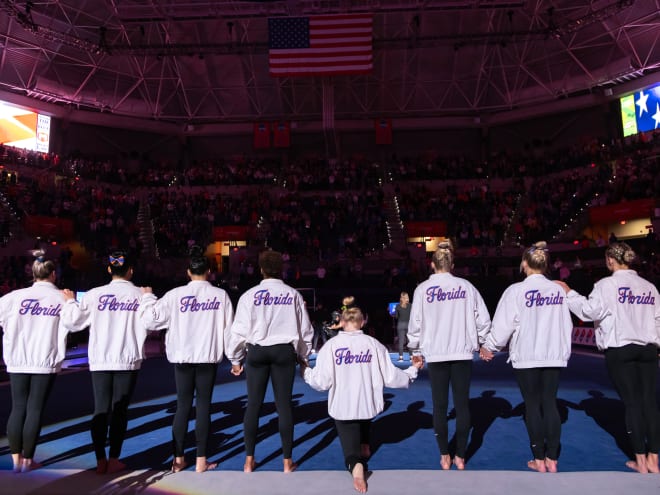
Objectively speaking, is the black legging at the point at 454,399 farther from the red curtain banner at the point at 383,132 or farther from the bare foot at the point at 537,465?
the red curtain banner at the point at 383,132

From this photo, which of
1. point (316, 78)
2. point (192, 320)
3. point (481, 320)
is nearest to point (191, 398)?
point (192, 320)

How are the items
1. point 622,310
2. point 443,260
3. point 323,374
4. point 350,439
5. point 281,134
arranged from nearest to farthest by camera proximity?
1. point 350,439
2. point 323,374
3. point 622,310
4. point 443,260
5. point 281,134

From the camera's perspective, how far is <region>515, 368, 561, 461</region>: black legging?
4.78 meters

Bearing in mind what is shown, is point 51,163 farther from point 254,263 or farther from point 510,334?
point 510,334

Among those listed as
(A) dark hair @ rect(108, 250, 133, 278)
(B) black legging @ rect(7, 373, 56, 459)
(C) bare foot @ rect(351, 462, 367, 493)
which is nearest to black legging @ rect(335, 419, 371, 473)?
(C) bare foot @ rect(351, 462, 367, 493)

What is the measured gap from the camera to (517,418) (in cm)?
712

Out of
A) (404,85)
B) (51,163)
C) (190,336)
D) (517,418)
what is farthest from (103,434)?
(404,85)

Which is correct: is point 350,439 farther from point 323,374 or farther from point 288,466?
point 288,466

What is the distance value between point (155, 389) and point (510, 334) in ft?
24.6

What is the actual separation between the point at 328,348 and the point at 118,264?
2.23 metres

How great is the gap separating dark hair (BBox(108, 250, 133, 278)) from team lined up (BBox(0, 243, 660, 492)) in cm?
1

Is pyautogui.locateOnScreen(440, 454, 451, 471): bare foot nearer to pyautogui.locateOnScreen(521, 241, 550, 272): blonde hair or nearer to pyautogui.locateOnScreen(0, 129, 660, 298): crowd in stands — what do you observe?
pyautogui.locateOnScreen(521, 241, 550, 272): blonde hair

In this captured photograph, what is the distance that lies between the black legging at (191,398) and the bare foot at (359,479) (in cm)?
148

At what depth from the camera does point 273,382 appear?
16.3 ft
